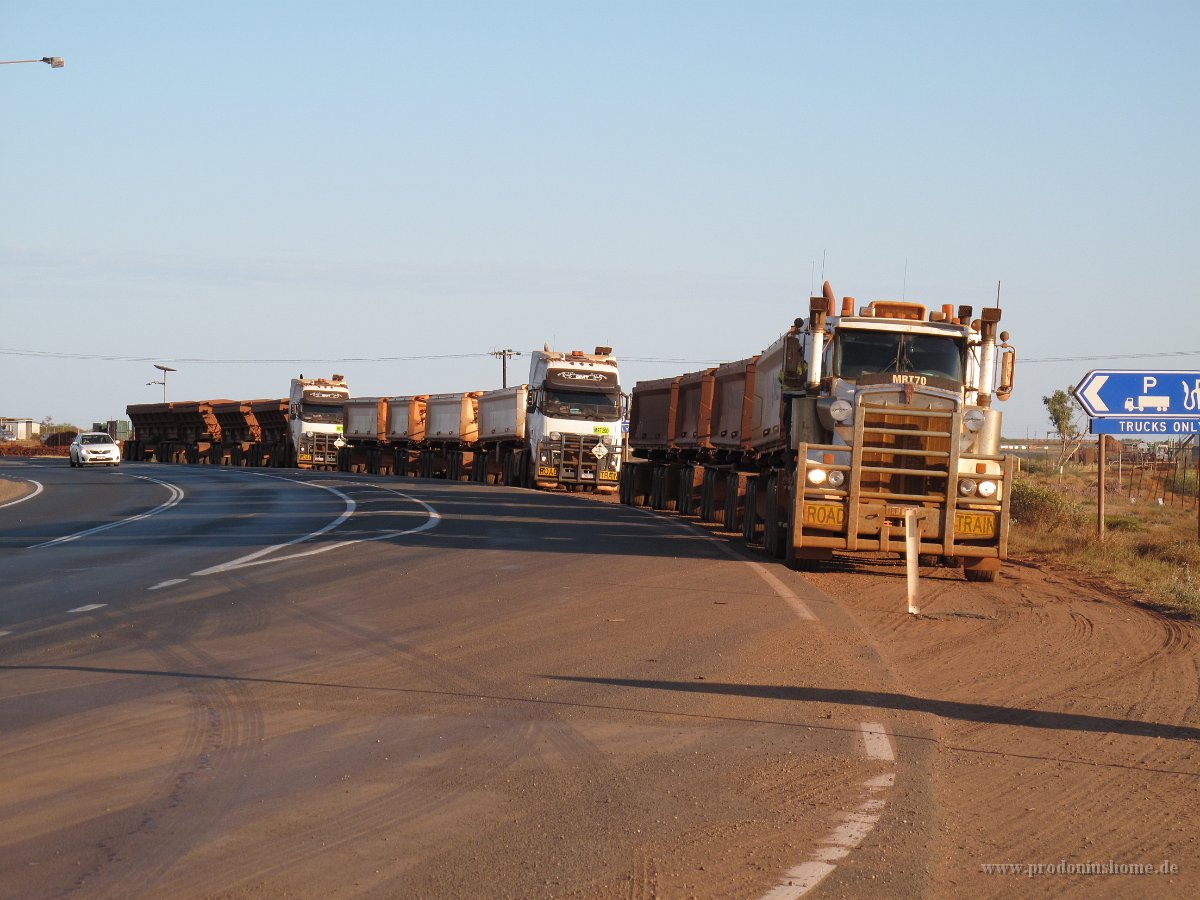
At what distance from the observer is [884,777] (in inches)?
265

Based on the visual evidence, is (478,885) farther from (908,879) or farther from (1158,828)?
(1158,828)

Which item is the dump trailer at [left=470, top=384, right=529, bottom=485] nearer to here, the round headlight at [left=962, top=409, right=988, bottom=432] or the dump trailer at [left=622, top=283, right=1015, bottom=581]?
the dump trailer at [left=622, top=283, right=1015, bottom=581]

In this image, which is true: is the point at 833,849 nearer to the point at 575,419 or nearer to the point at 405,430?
the point at 575,419

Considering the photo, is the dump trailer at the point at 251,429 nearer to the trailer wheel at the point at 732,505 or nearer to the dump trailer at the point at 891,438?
the trailer wheel at the point at 732,505


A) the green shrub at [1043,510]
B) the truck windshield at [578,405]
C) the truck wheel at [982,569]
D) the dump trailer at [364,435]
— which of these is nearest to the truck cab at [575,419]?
the truck windshield at [578,405]

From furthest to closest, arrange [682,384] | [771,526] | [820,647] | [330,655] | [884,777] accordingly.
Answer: [682,384], [771,526], [820,647], [330,655], [884,777]

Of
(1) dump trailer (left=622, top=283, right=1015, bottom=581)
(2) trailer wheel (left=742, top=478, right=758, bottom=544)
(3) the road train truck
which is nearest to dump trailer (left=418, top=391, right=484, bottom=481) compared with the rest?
(3) the road train truck

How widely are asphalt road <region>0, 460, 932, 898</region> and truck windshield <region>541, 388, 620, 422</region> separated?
1111 inches

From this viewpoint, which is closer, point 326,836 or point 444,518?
point 326,836

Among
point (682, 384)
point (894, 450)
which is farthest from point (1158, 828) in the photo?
point (682, 384)

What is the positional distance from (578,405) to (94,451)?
3062 centimetres

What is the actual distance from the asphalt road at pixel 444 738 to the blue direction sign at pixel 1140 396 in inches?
298

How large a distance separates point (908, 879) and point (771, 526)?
47.0 ft

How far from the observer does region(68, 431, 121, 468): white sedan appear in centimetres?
6488
